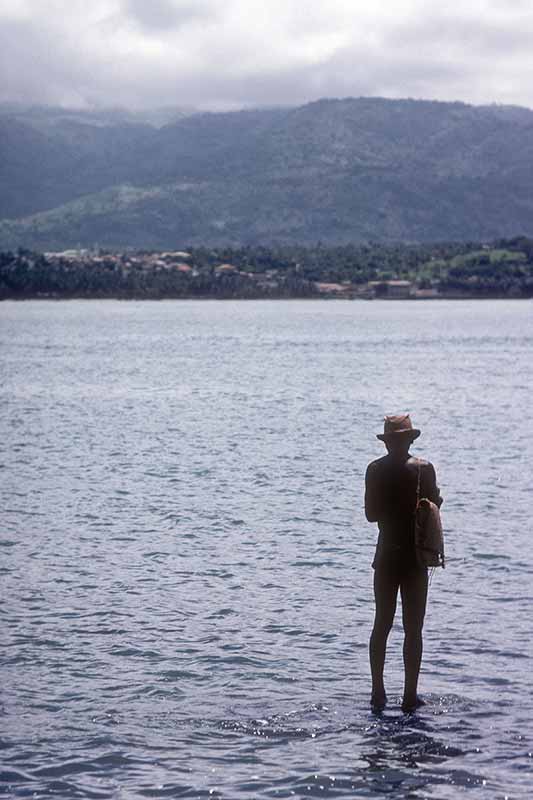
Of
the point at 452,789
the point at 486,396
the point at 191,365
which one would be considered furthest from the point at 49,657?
the point at 191,365

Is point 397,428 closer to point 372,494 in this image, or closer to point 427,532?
point 372,494

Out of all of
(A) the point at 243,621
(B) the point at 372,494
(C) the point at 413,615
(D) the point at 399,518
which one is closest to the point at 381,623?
(C) the point at 413,615

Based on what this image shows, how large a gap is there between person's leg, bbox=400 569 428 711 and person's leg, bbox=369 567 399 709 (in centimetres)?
12

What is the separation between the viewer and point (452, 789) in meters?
11.6

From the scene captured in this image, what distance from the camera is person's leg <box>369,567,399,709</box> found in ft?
42.7

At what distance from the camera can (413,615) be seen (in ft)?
42.6

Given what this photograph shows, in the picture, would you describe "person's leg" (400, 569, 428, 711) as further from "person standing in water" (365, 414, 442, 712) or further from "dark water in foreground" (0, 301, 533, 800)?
"dark water in foreground" (0, 301, 533, 800)

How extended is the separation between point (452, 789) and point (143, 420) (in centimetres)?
4495

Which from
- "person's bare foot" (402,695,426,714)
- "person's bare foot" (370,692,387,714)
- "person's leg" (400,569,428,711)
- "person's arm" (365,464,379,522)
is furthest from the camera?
"person's bare foot" (370,692,387,714)

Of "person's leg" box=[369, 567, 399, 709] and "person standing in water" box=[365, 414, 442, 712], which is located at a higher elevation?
"person standing in water" box=[365, 414, 442, 712]

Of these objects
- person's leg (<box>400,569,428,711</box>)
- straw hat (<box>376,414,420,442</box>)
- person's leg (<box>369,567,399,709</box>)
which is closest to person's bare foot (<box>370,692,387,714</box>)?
A: person's leg (<box>369,567,399,709</box>)

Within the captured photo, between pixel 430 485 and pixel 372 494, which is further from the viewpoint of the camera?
pixel 372 494

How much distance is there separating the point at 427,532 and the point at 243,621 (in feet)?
19.4

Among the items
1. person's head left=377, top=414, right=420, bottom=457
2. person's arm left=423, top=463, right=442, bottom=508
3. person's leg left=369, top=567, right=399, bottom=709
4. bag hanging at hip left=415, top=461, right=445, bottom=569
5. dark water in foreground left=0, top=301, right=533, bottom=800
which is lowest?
dark water in foreground left=0, top=301, right=533, bottom=800
